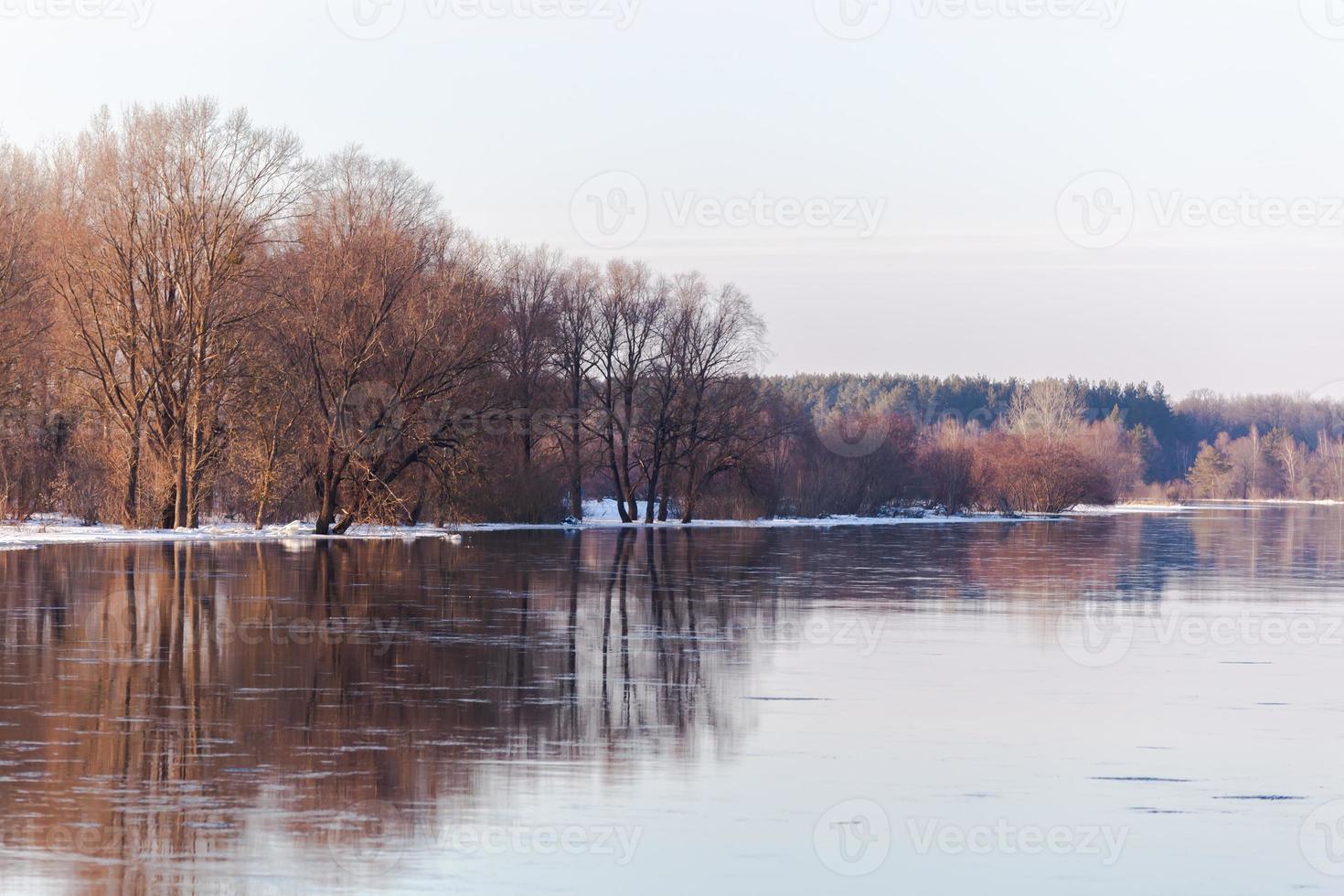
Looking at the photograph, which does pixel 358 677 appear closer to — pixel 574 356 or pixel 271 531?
pixel 271 531

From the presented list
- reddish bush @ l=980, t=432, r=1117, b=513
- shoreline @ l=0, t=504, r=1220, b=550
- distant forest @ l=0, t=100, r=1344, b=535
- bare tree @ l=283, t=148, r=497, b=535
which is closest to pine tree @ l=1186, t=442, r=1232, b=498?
reddish bush @ l=980, t=432, r=1117, b=513

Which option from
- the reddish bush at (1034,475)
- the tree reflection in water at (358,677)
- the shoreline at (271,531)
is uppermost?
the reddish bush at (1034,475)

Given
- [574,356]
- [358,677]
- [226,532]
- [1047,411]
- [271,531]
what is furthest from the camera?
[1047,411]

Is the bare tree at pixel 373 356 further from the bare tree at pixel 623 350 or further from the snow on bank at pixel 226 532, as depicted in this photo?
the bare tree at pixel 623 350

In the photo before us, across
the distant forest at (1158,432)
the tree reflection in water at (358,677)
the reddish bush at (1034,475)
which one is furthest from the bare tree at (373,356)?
the distant forest at (1158,432)

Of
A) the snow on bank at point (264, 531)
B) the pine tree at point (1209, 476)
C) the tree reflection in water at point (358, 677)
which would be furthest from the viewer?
the pine tree at point (1209, 476)

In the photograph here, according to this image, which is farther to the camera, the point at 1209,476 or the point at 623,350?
the point at 1209,476

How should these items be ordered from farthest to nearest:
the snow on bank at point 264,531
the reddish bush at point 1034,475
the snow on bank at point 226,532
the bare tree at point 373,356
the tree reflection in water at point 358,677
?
the reddish bush at point 1034,475 < the bare tree at point 373,356 < the snow on bank at point 264,531 < the snow on bank at point 226,532 < the tree reflection in water at point 358,677

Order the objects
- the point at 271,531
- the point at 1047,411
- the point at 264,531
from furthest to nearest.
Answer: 1. the point at 1047,411
2. the point at 264,531
3. the point at 271,531

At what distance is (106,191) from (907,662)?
119 ft

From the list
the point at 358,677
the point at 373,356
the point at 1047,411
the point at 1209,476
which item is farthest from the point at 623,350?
the point at 1209,476

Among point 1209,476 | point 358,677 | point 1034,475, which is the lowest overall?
point 358,677

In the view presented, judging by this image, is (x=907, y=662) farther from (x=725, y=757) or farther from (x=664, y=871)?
(x=664, y=871)

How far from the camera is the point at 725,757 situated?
422 inches
